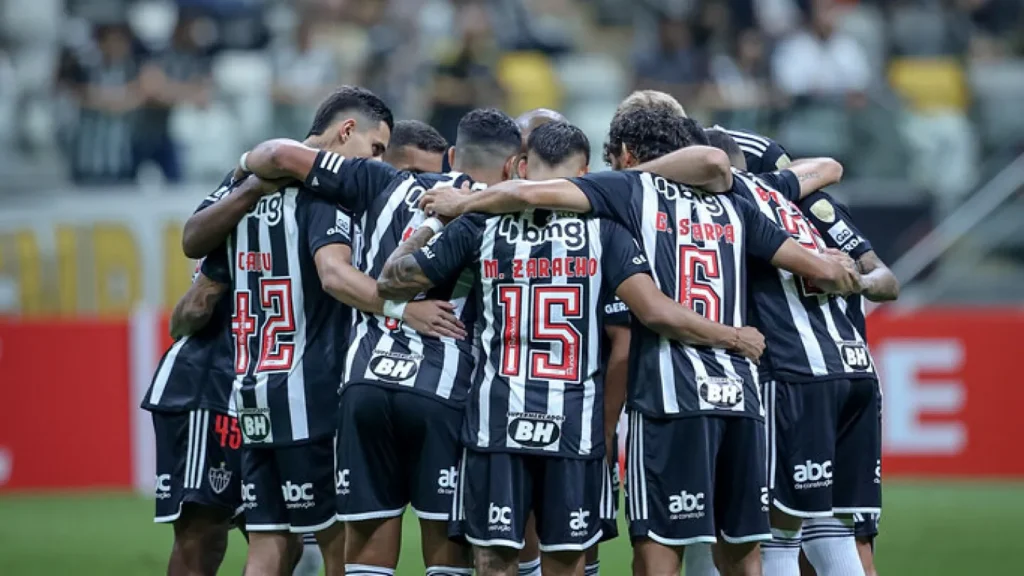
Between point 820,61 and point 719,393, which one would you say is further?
point 820,61

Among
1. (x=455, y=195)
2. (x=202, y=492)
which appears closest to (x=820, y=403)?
(x=455, y=195)

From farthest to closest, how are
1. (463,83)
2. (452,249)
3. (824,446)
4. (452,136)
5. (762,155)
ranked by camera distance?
(463,83) < (452,136) < (762,155) < (824,446) < (452,249)

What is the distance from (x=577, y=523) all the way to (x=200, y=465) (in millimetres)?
1965

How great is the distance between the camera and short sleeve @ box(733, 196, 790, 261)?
6.46 metres

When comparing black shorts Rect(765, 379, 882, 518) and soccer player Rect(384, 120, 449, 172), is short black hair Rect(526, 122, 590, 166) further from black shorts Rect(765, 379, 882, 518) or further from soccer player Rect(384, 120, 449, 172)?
black shorts Rect(765, 379, 882, 518)

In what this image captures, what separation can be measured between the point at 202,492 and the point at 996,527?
22.5 feet

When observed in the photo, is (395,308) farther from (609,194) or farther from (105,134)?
(105,134)

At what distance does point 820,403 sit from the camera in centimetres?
672

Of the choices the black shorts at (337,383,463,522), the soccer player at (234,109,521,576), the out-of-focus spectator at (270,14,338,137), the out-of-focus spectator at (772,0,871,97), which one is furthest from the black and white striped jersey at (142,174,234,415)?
the out-of-focus spectator at (772,0,871,97)

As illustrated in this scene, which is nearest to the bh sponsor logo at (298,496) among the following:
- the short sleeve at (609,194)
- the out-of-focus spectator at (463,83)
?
the short sleeve at (609,194)

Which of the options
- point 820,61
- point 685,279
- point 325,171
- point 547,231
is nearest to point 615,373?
point 685,279

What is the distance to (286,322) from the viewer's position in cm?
663

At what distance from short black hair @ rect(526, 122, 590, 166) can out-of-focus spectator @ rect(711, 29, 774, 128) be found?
817 centimetres

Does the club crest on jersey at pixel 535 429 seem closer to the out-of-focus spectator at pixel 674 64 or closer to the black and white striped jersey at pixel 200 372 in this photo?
the black and white striped jersey at pixel 200 372
